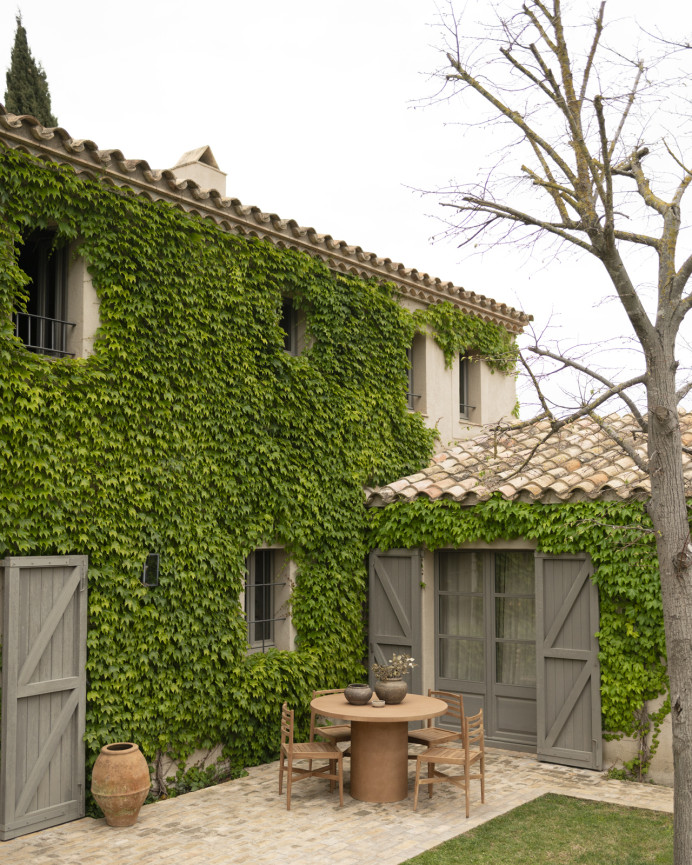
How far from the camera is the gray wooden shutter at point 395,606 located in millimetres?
10438

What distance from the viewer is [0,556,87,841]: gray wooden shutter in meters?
6.96

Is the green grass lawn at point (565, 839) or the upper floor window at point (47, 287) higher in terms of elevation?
the upper floor window at point (47, 287)

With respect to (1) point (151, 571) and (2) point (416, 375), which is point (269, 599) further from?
(2) point (416, 375)

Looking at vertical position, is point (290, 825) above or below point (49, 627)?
below

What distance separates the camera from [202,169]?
35.6ft

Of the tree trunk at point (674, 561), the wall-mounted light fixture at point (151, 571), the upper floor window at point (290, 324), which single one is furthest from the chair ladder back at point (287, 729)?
the upper floor window at point (290, 324)

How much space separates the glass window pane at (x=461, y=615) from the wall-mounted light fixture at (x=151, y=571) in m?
4.17

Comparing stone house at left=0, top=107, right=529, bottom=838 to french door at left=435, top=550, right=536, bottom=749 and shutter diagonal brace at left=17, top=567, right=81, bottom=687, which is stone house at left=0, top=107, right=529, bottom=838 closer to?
shutter diagonal brace at left=17, top=567, right=81, bottom=687

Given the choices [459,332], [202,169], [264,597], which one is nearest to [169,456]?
[264,597]

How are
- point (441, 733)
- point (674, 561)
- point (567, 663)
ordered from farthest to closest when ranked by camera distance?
1. point (567, 663)
2. point (441, 733)
3. point (674, 561)

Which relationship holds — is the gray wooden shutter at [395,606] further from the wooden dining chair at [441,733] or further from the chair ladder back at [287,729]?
the chair ladder back at [287,729]

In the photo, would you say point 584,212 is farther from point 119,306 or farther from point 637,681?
point 637,681

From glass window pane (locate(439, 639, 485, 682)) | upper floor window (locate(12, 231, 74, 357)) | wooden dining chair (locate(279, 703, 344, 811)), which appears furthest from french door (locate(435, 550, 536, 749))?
upper floor window (locate(12, 231, 74, 357))

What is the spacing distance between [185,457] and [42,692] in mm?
2632
